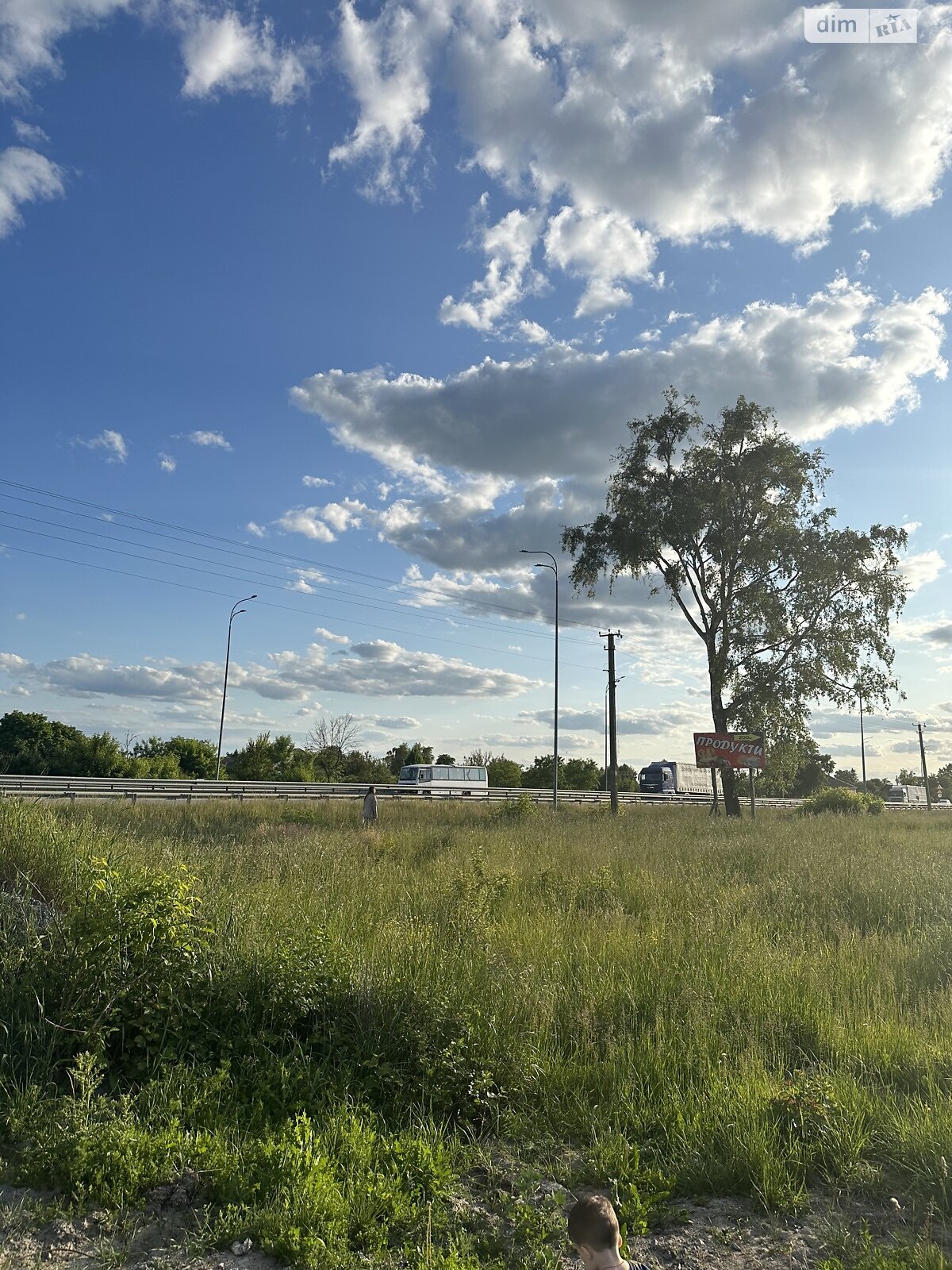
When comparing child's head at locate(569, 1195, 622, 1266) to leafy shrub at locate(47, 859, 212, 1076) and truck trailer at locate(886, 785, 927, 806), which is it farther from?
truck trailer at locate(886, 785, 927, 806)

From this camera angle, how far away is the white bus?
55406 millimetres

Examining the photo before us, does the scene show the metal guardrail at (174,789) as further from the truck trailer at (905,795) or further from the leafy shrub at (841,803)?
the truck trailer at (905,795)

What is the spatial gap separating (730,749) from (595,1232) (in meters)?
25.6

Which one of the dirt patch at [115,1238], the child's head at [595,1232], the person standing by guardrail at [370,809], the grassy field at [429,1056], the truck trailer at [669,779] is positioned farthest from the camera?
the truck trailer at [669,779]

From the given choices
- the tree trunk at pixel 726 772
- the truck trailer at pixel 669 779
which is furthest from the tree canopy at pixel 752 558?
the truck trailer at pixel 669 779

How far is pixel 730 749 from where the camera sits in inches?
1064

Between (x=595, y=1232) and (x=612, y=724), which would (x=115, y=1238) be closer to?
(x=595, y=1232)

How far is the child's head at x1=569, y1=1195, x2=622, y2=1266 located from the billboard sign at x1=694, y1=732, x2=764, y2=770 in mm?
24698

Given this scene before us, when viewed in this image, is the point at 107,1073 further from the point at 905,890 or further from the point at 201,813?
the point at 201,813

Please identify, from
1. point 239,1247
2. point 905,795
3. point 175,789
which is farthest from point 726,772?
point 905,795

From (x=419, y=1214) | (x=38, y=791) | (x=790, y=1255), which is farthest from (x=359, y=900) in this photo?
(x=38, y=791)

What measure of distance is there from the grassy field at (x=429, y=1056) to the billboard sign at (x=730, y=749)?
18329 millimetres

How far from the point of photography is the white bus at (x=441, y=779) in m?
55.4

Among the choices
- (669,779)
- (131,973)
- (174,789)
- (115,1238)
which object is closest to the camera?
(115,1238)
